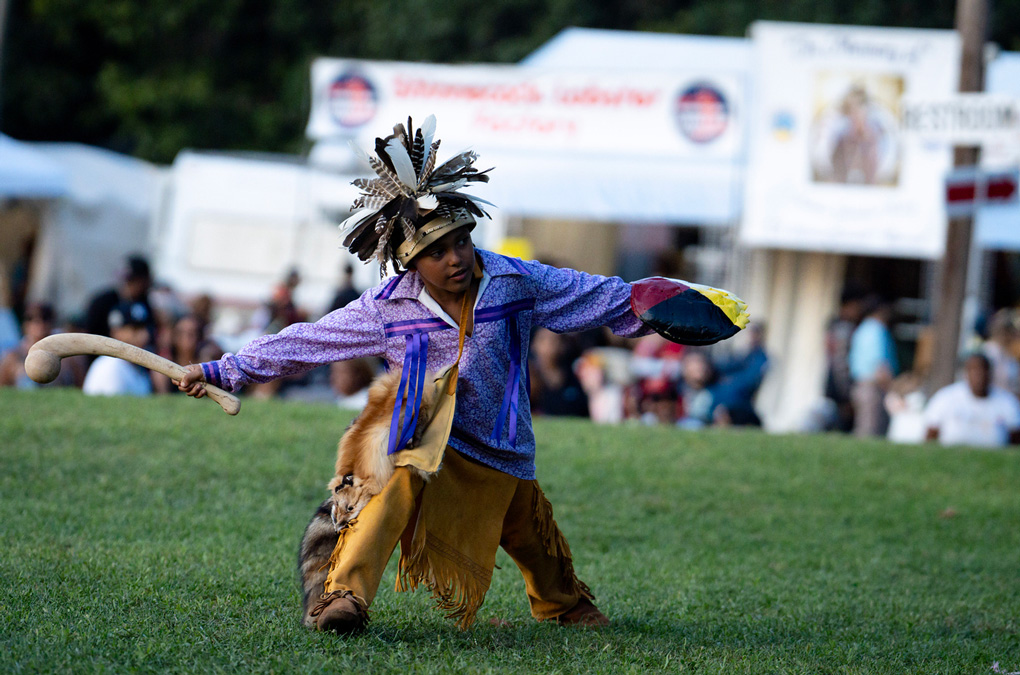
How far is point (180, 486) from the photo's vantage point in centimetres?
729

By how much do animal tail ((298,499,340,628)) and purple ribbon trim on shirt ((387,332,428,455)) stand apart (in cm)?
45

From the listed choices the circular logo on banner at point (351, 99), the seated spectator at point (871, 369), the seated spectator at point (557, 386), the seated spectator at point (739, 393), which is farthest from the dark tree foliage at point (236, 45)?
the seated spectator at point (557, 386)

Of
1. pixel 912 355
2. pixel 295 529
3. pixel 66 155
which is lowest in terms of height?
pixel 295 529

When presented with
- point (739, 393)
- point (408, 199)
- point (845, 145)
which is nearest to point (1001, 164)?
point (845, 145)

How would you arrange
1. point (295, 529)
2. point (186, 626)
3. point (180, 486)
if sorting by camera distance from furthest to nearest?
1. point (180, 486)
2. point (295, 529)
3. point (186, 626)

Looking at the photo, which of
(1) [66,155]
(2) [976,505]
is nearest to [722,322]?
(2) [976,505]

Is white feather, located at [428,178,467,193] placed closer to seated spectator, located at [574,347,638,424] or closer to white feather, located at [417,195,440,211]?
white feather, located at [417,195,440,211]

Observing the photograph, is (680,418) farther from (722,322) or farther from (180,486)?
(722,322)

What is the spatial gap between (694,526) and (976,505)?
217 cm

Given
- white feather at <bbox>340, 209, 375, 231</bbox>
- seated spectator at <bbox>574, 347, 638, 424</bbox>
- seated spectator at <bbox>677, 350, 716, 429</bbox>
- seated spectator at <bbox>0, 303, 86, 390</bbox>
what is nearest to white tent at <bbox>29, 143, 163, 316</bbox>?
seated spectator at <bbox>0, 303, 86, 390</bbox>

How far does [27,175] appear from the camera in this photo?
15.7 meters

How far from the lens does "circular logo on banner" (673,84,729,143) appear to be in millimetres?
13617

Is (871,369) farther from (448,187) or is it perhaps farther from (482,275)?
(448,187)

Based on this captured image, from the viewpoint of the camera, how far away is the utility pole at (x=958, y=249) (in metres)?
11.4
